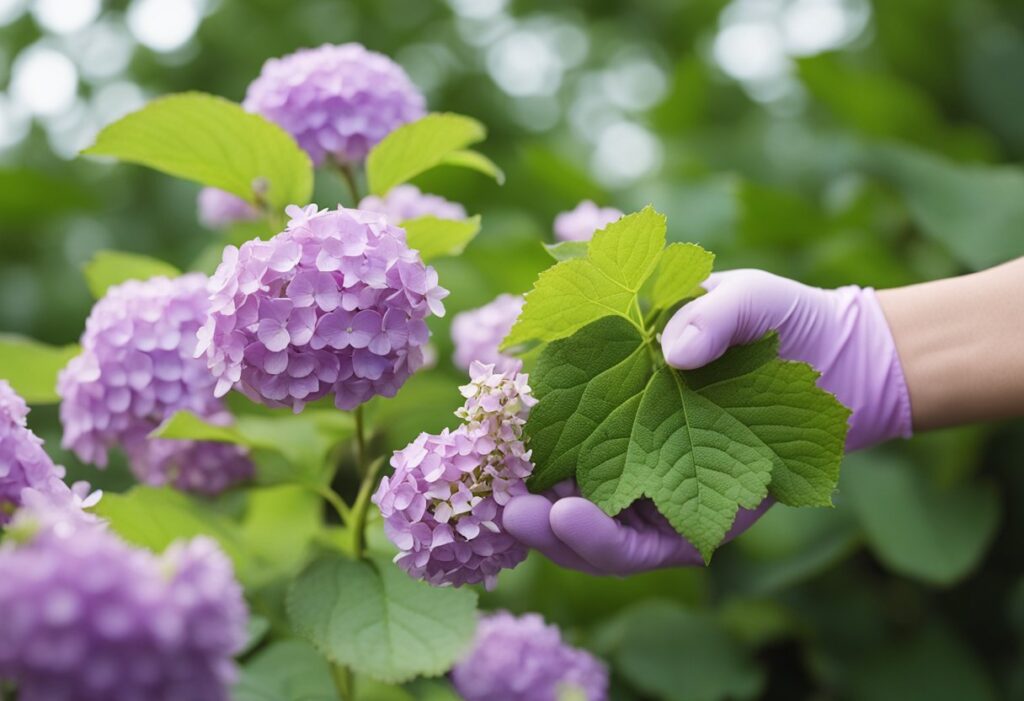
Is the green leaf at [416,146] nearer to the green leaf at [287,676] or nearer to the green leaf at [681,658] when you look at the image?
the green leaf at [287,676]

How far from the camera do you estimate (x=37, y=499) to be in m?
0.76

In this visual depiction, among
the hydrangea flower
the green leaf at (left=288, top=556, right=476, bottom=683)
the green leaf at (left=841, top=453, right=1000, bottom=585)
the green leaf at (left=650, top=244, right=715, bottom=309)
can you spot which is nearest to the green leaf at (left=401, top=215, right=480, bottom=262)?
the green leaf at (left=650, top=244, right=715, bottom=309)

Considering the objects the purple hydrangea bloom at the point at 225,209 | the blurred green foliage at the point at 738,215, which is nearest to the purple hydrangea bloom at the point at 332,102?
the purple hydrangea bloom at the point at 225,209

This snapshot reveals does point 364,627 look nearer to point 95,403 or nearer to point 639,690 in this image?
point 95,403

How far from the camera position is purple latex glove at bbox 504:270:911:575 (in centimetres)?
94

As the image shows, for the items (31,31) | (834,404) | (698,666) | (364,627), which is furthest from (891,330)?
(31,31)

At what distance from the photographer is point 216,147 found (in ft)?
3.65

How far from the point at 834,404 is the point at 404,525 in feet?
1.22

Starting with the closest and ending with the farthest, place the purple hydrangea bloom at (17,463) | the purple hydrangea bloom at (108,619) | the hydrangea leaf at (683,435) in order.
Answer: the purple hydrangea bloom at (108,619), the purple hydrangea bloom at (17,463), the hydrangea leaf at (683,435)

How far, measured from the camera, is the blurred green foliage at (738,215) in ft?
5.42

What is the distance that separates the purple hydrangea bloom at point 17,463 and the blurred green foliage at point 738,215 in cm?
34

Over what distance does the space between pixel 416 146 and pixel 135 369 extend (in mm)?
370

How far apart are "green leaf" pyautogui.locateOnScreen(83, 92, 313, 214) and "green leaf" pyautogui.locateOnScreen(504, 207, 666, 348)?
35 centimetres

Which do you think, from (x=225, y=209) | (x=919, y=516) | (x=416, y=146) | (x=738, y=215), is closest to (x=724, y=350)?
(x=416, y=146)
